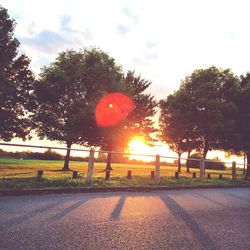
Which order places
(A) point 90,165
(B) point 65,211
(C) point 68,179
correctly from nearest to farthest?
(B) point 65,211
(A) point 90,165
(C) point 68,179

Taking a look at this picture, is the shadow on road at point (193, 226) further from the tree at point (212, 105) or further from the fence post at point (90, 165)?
the tree at point (212, 105)

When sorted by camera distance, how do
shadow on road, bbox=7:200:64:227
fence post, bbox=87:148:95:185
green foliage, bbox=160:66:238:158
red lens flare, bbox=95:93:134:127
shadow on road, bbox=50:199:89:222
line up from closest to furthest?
shadow on road, bbox=7:200:64:227, shadow on road, bbox=50:199:89:222, fence post, bbox=87:148:95:185, red lens flare, bbox=95:93:134:127, green foliage, bbox=160:66:238:158

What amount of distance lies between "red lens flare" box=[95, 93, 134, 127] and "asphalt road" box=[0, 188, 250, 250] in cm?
1935

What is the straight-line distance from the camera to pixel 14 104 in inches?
1110

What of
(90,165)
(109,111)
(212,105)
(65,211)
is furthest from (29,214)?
(212,105)

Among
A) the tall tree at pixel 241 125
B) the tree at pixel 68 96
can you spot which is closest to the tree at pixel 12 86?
the tree at pixel 68 96

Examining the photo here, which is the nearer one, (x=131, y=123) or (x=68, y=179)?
(x=68, y=179)

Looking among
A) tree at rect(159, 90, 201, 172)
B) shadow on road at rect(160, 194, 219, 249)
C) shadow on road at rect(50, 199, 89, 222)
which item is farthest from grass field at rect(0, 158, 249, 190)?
tree at rect(159, 90, 201, 172)

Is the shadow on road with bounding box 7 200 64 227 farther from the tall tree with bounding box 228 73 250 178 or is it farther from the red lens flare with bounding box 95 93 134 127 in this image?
A: the tall tree with bounding box 228 73 250 178

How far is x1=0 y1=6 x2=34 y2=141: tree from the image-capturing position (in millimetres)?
26266

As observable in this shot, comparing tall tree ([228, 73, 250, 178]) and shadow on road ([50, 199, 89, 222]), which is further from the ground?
tall tree ([228, 73, 250, 178])

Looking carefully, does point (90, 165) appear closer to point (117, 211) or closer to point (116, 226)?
point (117, 211)

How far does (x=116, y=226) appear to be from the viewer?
184 inches

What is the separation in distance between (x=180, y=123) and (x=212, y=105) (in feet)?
11.8
